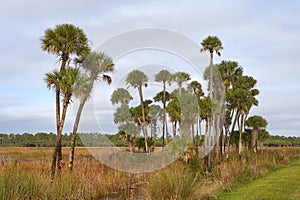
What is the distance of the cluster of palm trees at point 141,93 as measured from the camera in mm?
18719

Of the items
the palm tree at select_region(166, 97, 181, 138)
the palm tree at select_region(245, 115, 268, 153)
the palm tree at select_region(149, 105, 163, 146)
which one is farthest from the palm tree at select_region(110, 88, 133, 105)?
the palm tree at select_region(245, 115, 268, 153)

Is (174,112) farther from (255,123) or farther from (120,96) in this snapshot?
(255,123)

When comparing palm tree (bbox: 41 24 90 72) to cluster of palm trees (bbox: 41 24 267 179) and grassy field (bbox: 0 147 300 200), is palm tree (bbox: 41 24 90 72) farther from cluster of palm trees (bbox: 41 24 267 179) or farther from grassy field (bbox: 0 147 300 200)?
grassy field (bbox: 0 147 300 200)

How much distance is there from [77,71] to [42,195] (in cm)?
989

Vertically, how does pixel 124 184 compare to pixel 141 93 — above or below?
below

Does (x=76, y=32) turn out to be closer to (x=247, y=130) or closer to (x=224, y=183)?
(x=224, y=183)

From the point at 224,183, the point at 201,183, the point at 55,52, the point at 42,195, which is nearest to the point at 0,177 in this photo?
the point at 42,195

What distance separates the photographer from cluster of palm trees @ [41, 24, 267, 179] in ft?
61.4

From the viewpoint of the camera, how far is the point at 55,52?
19766 millimetres

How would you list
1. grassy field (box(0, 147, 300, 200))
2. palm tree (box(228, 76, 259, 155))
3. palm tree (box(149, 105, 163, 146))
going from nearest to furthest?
grassy field (box(0, 147, 300, 200)) < palm tree (box(149, 105, 163, 146)) < palm tree (box(228, 76, 259, 155))

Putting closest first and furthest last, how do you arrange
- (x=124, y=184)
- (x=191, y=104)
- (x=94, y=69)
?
(x=124, y=184) → (x=94, y=69) → (x=191, y=104)

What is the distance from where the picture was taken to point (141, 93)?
26.2 meters

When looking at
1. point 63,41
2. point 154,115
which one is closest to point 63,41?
point 63,41

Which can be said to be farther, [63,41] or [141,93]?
[141,93]
